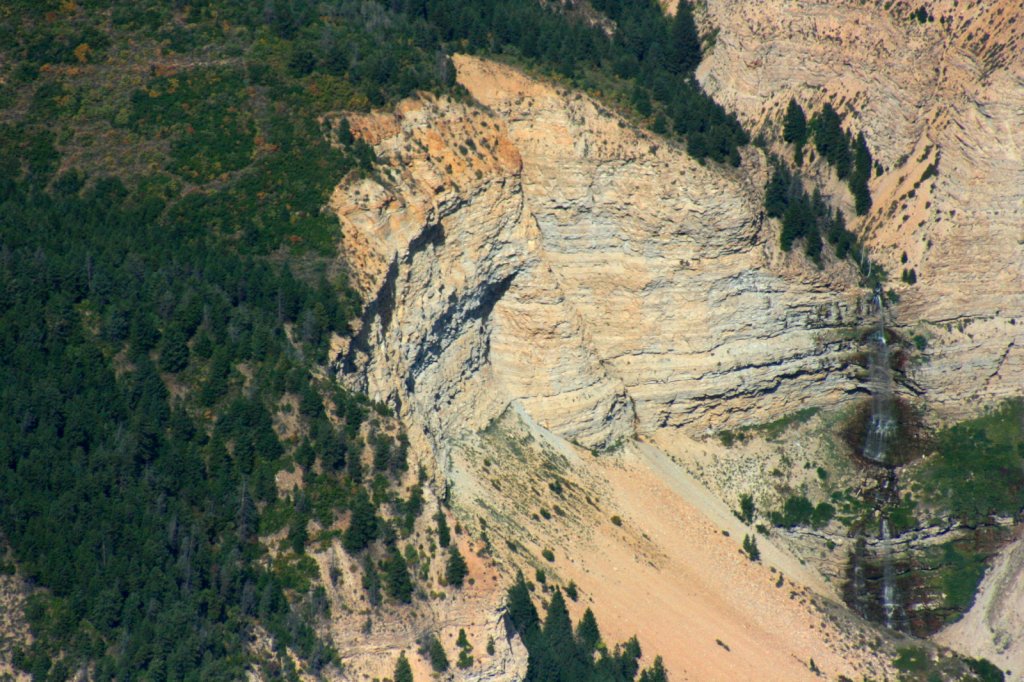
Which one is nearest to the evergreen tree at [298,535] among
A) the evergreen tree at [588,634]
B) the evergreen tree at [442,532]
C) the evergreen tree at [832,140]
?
the evergreen tree at [442,532]

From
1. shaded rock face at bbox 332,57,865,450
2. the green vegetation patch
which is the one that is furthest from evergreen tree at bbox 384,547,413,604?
the green vegetation patch

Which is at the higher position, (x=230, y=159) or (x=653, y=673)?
(x=230, y=159)

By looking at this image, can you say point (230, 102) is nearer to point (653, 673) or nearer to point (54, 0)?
point (54, 0)

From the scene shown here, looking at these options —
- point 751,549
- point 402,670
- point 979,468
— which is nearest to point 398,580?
point 402,670

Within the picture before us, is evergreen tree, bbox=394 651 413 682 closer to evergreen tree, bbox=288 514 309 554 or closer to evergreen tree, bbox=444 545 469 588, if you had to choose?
evergreen tree, bbox=444 545 469 588

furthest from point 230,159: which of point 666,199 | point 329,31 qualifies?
point 666,199

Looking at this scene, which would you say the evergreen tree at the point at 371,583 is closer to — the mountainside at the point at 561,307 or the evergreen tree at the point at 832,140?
the mountainside at the point at 561,307
